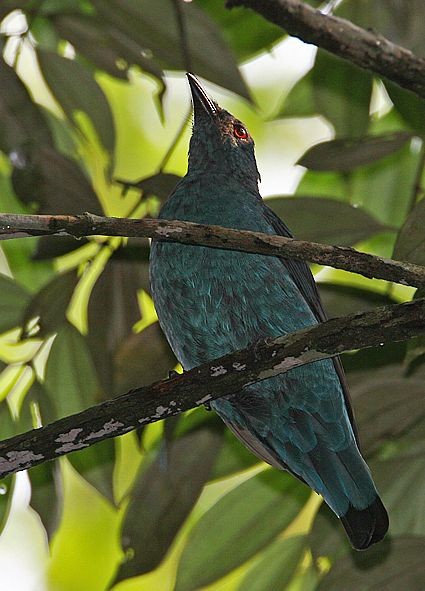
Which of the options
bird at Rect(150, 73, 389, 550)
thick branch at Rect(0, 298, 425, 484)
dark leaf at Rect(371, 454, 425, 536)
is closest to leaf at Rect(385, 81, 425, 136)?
bird at Rect(150, 73, 389, 550)

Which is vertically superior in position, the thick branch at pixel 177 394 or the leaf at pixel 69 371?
the leaf at pixel 69 371

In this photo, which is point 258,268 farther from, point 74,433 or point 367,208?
point 74,433

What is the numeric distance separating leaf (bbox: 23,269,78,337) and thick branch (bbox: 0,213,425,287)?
1.01m

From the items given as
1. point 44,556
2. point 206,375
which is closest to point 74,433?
point 206,375

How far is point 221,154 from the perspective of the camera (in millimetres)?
4164

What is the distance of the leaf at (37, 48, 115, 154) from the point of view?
12.0 feet

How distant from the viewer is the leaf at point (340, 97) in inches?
148

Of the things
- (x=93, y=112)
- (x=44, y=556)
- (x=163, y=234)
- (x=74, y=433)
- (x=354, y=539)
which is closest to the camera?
(x=163, y=234)

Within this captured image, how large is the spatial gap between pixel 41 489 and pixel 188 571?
563mm

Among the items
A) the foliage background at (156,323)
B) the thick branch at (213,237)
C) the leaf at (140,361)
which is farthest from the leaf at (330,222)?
the thick branch at (213,237)

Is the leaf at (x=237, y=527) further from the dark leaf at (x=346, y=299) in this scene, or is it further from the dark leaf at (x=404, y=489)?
the dark leaf at (x=346, y=299)

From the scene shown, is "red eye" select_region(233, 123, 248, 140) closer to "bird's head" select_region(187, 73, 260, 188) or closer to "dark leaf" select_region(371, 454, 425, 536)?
"bird's head" select_region(187, 73, 260, 188)

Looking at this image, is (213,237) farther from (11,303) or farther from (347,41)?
(11,303)

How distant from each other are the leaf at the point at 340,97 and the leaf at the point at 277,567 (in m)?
1.55
